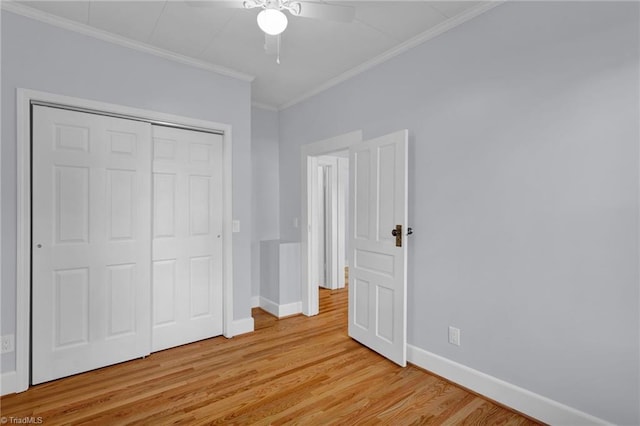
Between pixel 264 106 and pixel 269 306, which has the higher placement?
pixel 264 106

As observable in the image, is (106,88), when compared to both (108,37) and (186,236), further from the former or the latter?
(186,236)

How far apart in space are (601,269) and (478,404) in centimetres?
115

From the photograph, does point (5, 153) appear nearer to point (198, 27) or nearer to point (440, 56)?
point (198, 27)

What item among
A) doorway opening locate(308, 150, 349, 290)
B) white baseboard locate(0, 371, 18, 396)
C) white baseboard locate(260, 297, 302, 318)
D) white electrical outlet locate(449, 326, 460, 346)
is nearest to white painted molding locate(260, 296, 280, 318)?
white baseboard locate(260, 297, 302, 318)

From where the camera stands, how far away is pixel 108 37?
8.62 feet

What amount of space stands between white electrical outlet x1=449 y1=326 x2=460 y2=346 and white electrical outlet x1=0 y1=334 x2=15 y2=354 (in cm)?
318

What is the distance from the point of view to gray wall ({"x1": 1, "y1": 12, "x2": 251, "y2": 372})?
2268 mm

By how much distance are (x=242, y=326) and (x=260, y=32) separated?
9.18 feet

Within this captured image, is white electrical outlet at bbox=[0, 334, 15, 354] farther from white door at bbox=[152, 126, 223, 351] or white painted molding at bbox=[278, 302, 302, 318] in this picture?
white painted molding at bbox=[278, 302, 302, 318]

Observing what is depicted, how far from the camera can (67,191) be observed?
2490mm

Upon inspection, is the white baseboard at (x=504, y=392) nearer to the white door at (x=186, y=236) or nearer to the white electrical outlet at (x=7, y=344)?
the white door at (x=186, y=236)

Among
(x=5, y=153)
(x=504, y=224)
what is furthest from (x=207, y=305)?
(x=504, y=224)

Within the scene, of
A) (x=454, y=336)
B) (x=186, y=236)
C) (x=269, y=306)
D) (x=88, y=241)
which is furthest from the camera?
(x=269, y=306)

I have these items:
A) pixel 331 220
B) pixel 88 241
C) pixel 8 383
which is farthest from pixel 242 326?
pixel 331 220
